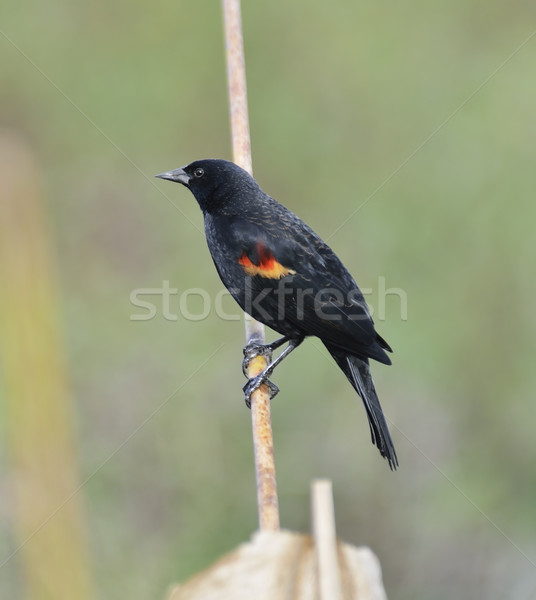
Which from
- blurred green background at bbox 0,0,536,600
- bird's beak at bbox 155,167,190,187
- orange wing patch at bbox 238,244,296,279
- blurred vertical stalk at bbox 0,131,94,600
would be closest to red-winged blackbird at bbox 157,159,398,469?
orange wing patch at bbox 238,244,296,279

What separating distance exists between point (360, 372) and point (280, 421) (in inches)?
33.0

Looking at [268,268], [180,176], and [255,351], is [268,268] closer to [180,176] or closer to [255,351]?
[255,351]

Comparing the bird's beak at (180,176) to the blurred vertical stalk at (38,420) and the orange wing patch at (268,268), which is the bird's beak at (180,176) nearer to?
the orange wing patch at (268,268)

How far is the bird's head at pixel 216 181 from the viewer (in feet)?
11.0

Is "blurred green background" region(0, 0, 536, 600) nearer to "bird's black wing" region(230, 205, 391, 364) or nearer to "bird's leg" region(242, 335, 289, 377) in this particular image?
"bird's leg" region(242, 335, 289, 377)

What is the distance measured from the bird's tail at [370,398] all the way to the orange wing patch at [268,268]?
0.34 metres

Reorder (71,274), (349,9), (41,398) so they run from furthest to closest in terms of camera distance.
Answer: (349,9)
(71,274)
(41,398)

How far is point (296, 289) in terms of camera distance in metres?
3.04

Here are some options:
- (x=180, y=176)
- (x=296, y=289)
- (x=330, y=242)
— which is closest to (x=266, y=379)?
(x=296, y=289)

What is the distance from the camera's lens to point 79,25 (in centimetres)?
554

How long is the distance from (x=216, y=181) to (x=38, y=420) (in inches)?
72.5

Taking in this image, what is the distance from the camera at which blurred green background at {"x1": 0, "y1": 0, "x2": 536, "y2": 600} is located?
3.54m

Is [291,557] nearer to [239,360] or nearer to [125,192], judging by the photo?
[239,360]


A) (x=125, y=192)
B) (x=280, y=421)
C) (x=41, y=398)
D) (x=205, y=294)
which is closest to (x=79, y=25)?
(x=125, y=192)
